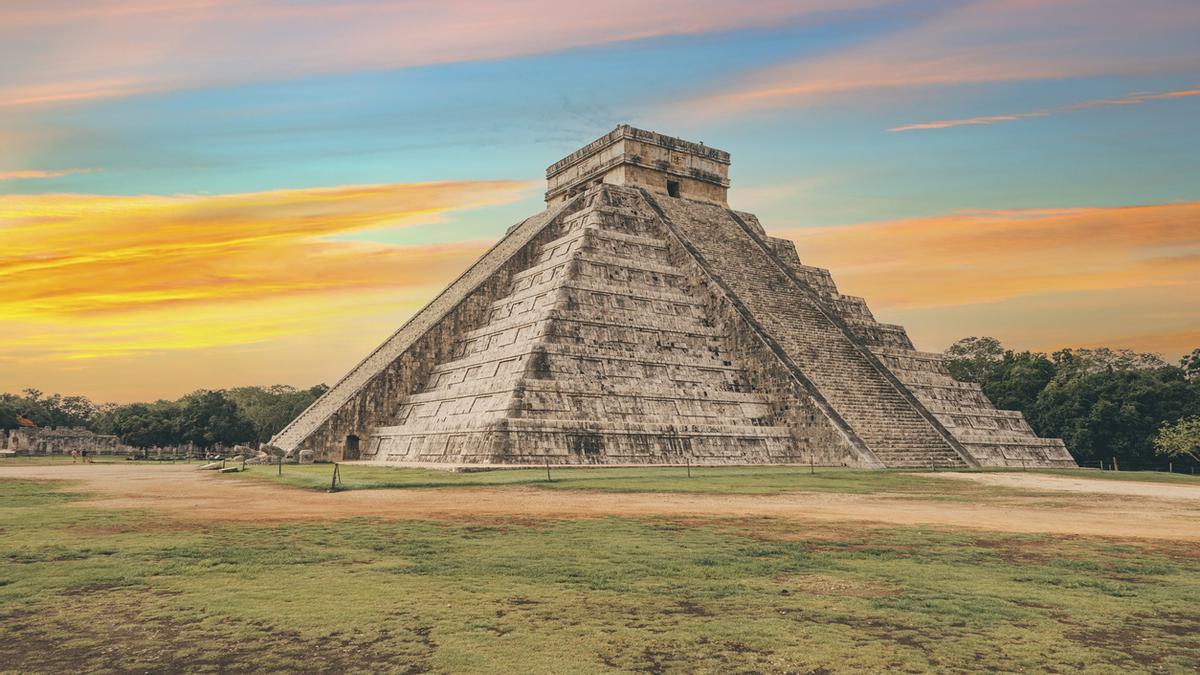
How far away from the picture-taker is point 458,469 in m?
Result: 24.0

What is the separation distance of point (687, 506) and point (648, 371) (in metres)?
15.4

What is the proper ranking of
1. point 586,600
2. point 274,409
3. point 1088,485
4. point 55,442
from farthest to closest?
point 274,409 < point 55,442 < point 1088,485 < point 586,600

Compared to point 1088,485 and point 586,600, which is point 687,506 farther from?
point 1088,485

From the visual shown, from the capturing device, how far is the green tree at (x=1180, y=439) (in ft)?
134

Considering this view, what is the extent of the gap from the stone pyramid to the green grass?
15.3 metres

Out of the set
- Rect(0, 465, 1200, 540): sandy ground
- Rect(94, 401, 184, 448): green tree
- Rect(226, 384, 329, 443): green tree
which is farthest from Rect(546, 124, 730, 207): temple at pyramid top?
Rect(226, 384, 329, 443): green tree

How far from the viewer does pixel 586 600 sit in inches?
289

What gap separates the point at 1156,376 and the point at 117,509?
53.0 m

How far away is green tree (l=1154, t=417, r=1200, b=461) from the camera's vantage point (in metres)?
41.0

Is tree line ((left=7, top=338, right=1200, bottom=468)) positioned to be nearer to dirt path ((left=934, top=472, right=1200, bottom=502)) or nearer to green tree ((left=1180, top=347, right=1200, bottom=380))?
green tree ((left=1180, top=347, right=1200, bottom=380))

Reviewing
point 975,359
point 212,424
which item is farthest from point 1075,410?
point 212,424

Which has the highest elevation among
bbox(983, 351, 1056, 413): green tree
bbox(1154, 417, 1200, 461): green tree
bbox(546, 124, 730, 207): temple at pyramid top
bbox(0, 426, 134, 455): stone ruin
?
bbox(546, 124, 730, 207): temple at pyramid top

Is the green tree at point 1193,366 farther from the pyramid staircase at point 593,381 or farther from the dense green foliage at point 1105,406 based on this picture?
the pyramid staircase at point 593,381

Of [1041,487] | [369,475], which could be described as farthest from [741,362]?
[369,475]
